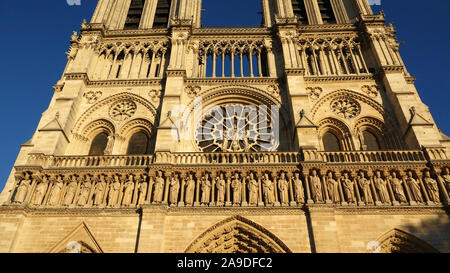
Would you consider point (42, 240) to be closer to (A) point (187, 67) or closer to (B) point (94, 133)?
(B) point (94, 133)

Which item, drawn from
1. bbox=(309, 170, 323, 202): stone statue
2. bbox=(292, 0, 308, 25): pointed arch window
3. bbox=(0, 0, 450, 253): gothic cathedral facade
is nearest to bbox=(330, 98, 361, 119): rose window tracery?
bbox=(0, 0, 450, 253): gothic cathedral facade

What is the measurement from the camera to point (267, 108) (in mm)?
15812

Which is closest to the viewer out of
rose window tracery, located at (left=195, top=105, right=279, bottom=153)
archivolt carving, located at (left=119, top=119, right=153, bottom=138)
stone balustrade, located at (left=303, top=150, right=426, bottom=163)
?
stone balustrade, located at (left=303, top=150, right=426, bottom=163)

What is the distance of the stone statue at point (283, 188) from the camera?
11550 millimetres

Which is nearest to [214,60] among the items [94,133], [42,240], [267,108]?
[267,108]

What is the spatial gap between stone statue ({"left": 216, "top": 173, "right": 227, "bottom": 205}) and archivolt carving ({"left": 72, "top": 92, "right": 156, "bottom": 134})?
502 centimetres

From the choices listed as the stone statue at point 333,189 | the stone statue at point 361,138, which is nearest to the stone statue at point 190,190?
the stone statue at point 333,189

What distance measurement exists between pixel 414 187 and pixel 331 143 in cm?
413

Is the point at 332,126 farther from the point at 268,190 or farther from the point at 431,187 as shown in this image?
the point at 268,190

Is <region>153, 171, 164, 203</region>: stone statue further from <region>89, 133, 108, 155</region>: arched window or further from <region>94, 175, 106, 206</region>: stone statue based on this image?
<region>89, 133, 108, 155</region>: arched window

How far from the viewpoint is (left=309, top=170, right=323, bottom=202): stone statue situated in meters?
11.4

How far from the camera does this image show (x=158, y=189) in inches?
464

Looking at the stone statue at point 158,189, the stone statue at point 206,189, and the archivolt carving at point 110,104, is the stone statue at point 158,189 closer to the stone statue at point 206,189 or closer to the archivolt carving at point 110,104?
the stone statue at point 206,189

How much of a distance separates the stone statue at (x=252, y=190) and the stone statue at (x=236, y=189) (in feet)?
1.10
